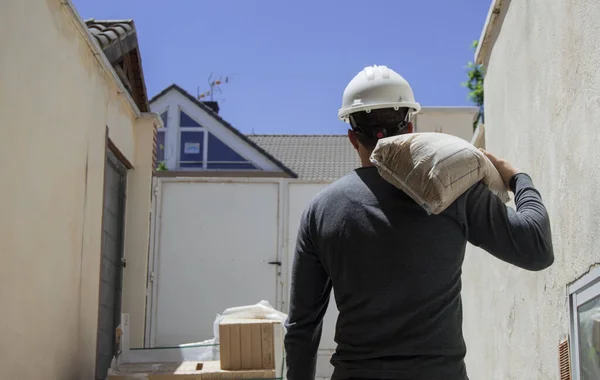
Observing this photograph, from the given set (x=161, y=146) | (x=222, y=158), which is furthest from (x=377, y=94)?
(x=161, y=146)

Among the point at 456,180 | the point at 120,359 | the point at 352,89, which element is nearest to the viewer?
the point at 456,180

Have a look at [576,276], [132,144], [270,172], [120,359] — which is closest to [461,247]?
[576,276]

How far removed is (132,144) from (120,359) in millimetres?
2814

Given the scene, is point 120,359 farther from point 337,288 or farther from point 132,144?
point 337,288

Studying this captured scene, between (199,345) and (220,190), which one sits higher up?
(220,190)

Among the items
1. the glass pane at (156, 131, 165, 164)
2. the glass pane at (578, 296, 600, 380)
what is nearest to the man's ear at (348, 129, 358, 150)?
the glass pane at (578, 296, 600, 380)

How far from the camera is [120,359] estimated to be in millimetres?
6281

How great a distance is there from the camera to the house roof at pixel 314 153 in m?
27.8

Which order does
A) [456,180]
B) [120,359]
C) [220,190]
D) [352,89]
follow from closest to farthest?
[456,180] → [352,89] → [120,359] → [220,190]

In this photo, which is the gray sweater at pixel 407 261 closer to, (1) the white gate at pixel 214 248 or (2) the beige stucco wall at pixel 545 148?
(2) the beige stucco wall at pixel 545 148

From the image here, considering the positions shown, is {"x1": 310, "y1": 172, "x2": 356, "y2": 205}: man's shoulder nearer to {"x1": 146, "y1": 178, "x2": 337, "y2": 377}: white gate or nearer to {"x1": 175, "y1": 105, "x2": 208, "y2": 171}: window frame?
{"x1": 146, "y1": 178, "x2": 337, "y2": 377}: white gate

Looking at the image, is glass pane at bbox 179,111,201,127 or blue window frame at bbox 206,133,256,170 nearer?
blue window frame at bbox 206,133,256,170

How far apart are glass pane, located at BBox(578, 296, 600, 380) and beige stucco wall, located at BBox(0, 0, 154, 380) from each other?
2.99m

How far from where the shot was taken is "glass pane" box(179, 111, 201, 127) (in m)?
26.1
